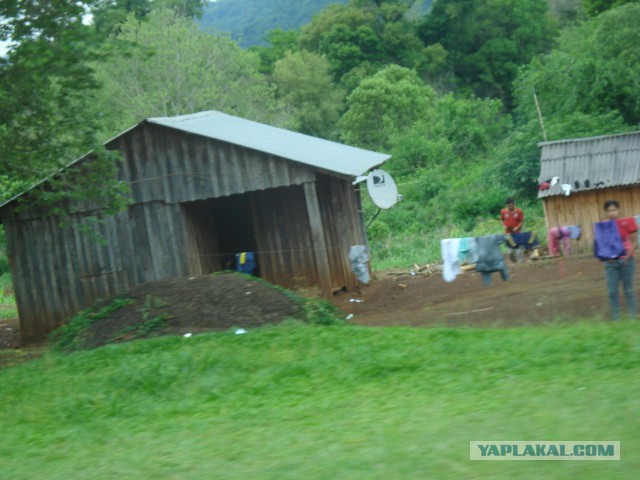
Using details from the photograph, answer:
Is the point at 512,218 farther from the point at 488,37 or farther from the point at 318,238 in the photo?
the point at 488,37

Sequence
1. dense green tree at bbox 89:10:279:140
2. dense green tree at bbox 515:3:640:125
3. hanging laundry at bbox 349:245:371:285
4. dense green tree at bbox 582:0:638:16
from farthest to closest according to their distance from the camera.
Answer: dense green tree at bbox 89:10:279:140 → dense green tree at bbox 582:0:638:16 → dense green tree at bbox 515:3:640:125 → hanging laundry at bbox 349:245:371:285

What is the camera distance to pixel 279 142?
67.8ft

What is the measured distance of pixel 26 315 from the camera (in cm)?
1986

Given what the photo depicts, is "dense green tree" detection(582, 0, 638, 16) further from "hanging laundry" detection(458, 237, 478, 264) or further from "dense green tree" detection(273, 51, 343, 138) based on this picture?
"hanging laundry" detection(458, 237, 478, 264)

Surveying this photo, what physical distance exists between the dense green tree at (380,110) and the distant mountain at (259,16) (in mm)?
37856

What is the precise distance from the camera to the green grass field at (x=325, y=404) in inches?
241

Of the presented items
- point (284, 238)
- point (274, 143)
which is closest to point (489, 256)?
point (284, 238)

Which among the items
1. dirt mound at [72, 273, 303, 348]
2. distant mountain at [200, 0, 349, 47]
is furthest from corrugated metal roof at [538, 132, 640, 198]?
distant mountain at [200, 0, 349, 47]

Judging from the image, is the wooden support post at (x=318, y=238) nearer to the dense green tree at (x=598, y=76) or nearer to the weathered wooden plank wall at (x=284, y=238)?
the weathered wooden plank wall at (x=284, y=238)

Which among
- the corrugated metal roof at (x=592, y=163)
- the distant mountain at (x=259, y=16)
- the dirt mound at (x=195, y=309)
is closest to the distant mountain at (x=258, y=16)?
the distant mountain at (x=259, y=16)

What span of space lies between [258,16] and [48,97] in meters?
91.2

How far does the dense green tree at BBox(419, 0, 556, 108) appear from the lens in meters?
52.4

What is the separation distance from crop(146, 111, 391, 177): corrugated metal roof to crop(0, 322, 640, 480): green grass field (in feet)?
21.5

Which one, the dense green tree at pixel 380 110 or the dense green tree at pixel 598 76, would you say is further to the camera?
the dense green tree at pixel 380 110
